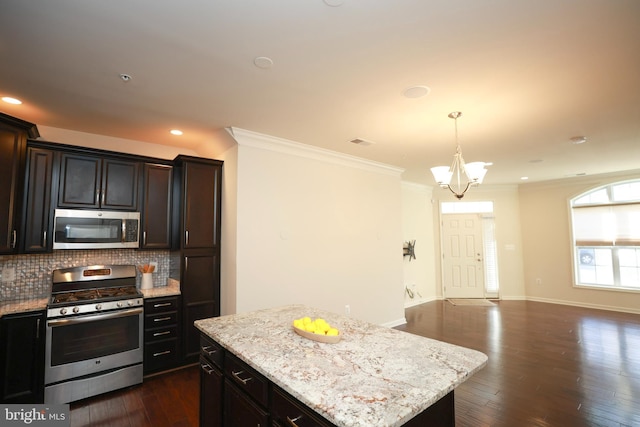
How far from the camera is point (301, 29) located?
5.77 feet

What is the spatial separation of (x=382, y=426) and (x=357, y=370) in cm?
40

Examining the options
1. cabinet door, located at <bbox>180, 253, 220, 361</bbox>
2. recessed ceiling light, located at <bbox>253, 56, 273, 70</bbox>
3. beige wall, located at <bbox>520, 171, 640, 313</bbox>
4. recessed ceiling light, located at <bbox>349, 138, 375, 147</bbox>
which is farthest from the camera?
beige wall, located at <bbox>520, 171, 640, 313</bbox>

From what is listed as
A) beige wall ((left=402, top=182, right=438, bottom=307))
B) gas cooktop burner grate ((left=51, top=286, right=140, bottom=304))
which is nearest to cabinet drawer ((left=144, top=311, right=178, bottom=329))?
gas cooktop burner grate ((left=51, top=286, right=140, bottom=304))

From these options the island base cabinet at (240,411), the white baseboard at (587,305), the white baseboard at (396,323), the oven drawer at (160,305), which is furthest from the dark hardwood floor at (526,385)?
the island base cabinet at (240,411)

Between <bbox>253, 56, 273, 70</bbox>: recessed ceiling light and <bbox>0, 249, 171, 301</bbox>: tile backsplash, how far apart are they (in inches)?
116

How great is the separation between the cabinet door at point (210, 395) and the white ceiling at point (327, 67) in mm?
2133

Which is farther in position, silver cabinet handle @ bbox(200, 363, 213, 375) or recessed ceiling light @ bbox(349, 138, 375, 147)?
recessed ceiling light @ bbox(349, 138, 375, 147)

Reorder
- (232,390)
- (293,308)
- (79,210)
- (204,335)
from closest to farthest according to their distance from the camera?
1. (232,390)
2. (204,335)
3. (293,308)
4. (79,210)

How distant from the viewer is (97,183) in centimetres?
317

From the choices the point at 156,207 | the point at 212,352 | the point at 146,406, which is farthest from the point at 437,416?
the point at 156,207

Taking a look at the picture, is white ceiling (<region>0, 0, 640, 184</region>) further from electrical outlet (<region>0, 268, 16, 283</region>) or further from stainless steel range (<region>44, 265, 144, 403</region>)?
stainless steel range (<region>44, 265, 144, 403</region>)

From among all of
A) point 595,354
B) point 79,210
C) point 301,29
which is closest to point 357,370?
point 301,29

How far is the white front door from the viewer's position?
7.17m

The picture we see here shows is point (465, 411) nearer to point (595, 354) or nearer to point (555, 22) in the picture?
point (595, 354)
